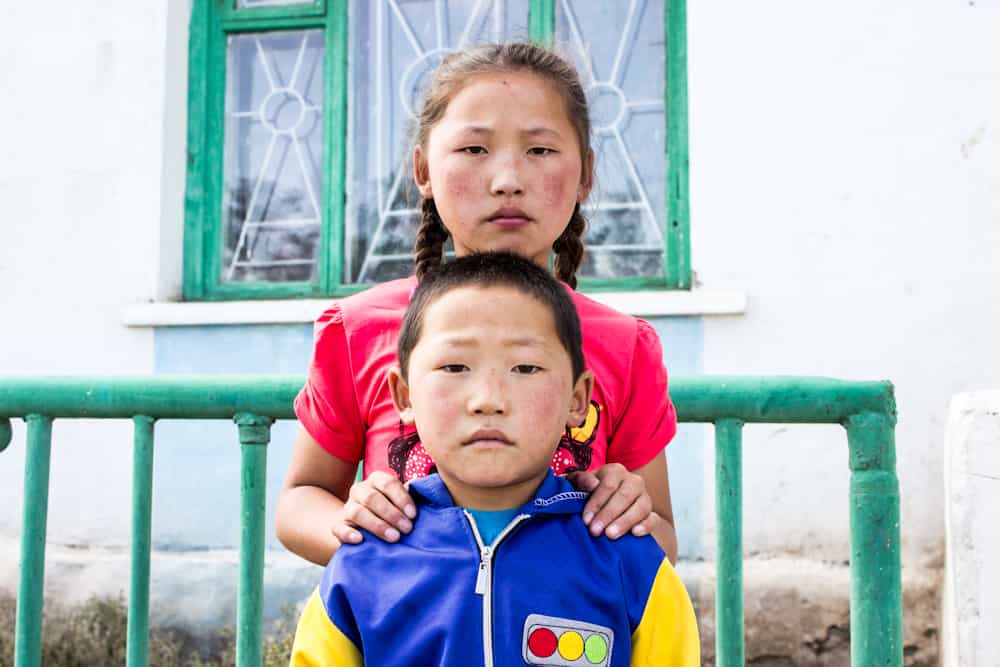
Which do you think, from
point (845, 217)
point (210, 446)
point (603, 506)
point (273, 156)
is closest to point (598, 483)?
point (603, 506)

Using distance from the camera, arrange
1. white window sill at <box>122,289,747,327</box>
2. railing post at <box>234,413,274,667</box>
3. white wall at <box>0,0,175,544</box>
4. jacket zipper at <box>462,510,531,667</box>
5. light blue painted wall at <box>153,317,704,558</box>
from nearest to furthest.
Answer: jacket zipper at <box>462,510,531,667</box> → railing post at <box>234,413,274,667</box> → white window sill at <box>122,289,747,327</box> → light blue painted wall at <box>153,317,704,558</box> → white wall at <box>0,0,175,544</box>

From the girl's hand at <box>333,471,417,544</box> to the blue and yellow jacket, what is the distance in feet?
0.05

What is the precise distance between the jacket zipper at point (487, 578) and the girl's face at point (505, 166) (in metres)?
0.47

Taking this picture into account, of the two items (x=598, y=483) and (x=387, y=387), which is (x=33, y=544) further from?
(x=598, y=483)

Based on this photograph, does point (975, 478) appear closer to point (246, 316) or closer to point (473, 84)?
point (473, 84)

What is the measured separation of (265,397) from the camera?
1815mm

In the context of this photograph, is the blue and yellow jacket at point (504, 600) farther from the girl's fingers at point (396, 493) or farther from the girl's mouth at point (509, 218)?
the girl's mouth at point (509, 218)

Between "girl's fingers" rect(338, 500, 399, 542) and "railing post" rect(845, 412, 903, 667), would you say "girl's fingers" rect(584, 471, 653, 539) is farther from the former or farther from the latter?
"railing post" rect(845, 412, 903, 667)

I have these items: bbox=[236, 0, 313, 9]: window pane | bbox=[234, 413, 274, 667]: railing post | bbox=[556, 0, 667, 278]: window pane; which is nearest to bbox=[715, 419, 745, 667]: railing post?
bbox=[234, 413, 274, 667]: railing post

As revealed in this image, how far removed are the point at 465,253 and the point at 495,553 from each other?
0.52 meters

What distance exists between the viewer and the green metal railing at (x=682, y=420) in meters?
1.67

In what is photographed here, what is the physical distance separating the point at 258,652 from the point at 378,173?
293cm

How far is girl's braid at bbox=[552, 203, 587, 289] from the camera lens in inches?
71.4

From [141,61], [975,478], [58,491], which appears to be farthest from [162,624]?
[975,478]
